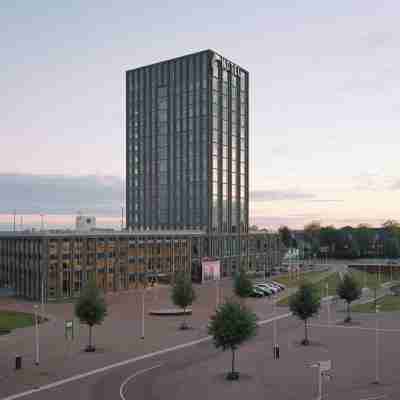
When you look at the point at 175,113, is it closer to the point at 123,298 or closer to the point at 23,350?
the point at 123,298

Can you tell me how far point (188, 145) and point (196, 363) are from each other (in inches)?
3911

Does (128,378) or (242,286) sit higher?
(242,286)

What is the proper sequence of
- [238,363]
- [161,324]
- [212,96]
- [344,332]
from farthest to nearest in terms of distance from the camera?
[212,96], [161,324], [344,332], [238,363]

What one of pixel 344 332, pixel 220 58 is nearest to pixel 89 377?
pixel 344 332

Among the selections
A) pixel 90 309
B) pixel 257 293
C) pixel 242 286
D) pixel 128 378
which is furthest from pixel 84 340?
pixel 257 293

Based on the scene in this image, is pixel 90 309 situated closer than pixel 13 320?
Yes

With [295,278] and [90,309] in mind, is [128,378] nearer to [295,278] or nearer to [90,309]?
[90,309]

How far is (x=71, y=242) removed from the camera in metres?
93.6

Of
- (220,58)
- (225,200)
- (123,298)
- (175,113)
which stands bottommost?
(123,298)

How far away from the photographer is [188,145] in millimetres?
139875

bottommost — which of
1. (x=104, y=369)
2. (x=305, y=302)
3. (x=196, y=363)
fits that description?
(x=196, y=363)

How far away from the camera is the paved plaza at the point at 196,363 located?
36.5m

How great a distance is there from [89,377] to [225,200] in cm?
10418

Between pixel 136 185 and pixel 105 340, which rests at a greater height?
pixel 136 185
